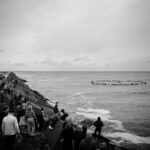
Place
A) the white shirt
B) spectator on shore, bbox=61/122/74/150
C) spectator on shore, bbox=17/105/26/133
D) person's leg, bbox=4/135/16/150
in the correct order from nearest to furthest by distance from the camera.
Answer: the white shirt < person's leg, bbox=4/135/16/150 < spectator on shore, bbox=61/122/74/150 < spectator on shore, bbox=17/105/26/133

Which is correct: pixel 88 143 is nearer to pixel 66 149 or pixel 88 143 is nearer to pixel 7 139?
pixel 66 149

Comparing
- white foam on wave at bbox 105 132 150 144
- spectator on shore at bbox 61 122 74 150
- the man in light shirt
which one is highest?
the man in light shirt

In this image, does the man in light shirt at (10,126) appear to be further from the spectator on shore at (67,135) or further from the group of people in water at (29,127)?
the spectator on shore at (67,135)

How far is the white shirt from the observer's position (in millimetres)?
5363

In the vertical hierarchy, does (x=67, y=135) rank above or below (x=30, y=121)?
below

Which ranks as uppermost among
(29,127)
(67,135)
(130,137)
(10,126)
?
(10,126)

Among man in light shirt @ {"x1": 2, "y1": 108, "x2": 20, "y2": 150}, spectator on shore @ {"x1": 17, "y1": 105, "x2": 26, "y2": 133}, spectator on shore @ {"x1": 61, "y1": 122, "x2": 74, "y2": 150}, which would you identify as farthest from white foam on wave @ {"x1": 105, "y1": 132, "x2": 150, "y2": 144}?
man in light shirt @ {"x1": 2, "y1": 108, "x2": 20, "y2": 150}

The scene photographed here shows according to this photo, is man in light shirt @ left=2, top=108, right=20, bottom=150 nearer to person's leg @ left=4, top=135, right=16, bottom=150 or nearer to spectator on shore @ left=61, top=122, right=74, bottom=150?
person's leg @ left=4, top=135, right=16, bottom=150

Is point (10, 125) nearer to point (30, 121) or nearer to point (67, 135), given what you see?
point (67, 135)

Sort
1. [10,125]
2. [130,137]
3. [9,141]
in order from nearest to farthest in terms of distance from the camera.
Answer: [10,125], [9,141], [130,137]

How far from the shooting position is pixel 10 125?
17.7 feet

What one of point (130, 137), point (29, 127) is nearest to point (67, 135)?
point (29, 127)

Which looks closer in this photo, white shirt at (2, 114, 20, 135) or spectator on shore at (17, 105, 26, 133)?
white shirt at (2, 114, 20, 135)

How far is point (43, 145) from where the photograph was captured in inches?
290
